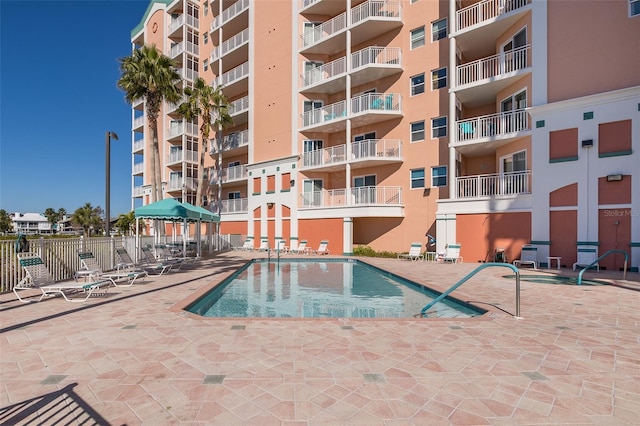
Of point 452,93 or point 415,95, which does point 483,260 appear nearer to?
point 452,93

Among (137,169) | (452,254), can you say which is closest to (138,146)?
(137,169)

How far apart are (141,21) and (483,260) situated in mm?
45941

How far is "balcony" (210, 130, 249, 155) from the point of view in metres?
28.6

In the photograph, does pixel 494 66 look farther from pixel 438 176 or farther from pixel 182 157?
pixel 182 157

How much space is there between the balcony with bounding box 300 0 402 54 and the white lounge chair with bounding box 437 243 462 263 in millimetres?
13936

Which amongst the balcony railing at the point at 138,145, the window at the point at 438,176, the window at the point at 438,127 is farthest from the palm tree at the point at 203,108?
the window at the point at 438,176

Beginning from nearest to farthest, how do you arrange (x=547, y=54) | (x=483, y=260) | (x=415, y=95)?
1. (x=547, y=54)
2. (x=483, y=260)
3. (x=415, y=95)

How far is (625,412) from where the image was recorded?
3.04 metres

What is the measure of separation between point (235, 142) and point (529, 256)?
945 inches

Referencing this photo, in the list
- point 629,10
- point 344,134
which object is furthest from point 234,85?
point 629,10

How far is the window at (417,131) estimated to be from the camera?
19656 millimetres

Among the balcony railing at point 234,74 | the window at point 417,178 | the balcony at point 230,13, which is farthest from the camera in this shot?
the balcony railing at point 234,74

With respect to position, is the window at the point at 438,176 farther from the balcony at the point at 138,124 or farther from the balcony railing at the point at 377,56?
the balcony at the point at 138,124

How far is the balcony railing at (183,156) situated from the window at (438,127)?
77.0 feet
